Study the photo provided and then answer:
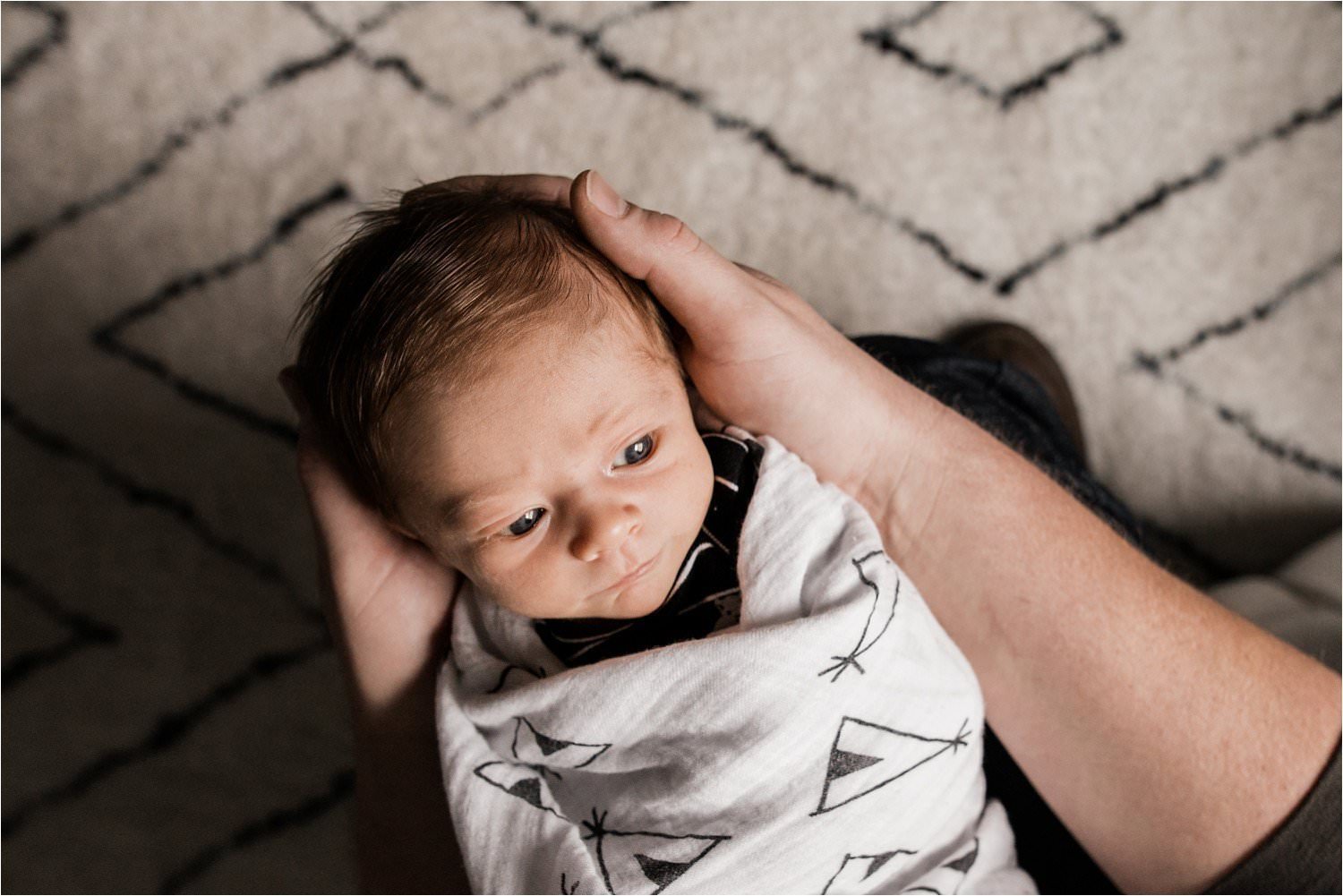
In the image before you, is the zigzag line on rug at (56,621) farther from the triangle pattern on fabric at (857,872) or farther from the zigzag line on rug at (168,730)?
the triangle pattern on fabric at (857,872)

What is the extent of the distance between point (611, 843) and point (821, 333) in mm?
418

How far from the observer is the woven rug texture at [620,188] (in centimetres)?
107

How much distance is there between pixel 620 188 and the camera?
3.62 ft

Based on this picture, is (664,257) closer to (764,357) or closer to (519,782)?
(764,357)

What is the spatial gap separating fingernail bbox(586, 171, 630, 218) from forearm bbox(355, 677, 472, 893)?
0.44m

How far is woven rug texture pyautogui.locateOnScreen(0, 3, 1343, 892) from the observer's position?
1.07 metres

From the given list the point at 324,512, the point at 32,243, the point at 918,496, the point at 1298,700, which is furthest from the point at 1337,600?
the point at 32,243

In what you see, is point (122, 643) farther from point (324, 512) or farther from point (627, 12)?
point (627, 12)

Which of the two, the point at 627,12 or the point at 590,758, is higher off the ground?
the point at 627,12

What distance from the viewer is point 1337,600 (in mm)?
895

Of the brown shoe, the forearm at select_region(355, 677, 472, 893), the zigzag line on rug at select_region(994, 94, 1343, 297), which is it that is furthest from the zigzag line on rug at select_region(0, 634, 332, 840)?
the zigzag line on rug at select_region(994, 94, 1343, 297)

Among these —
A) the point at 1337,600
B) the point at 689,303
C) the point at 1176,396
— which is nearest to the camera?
the point at 689,303

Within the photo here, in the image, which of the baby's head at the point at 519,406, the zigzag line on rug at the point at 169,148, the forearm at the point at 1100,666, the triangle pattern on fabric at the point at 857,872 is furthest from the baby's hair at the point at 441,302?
the zigzag line on rug at the point at 169,148

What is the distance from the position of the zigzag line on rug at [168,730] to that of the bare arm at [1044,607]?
70 cm
